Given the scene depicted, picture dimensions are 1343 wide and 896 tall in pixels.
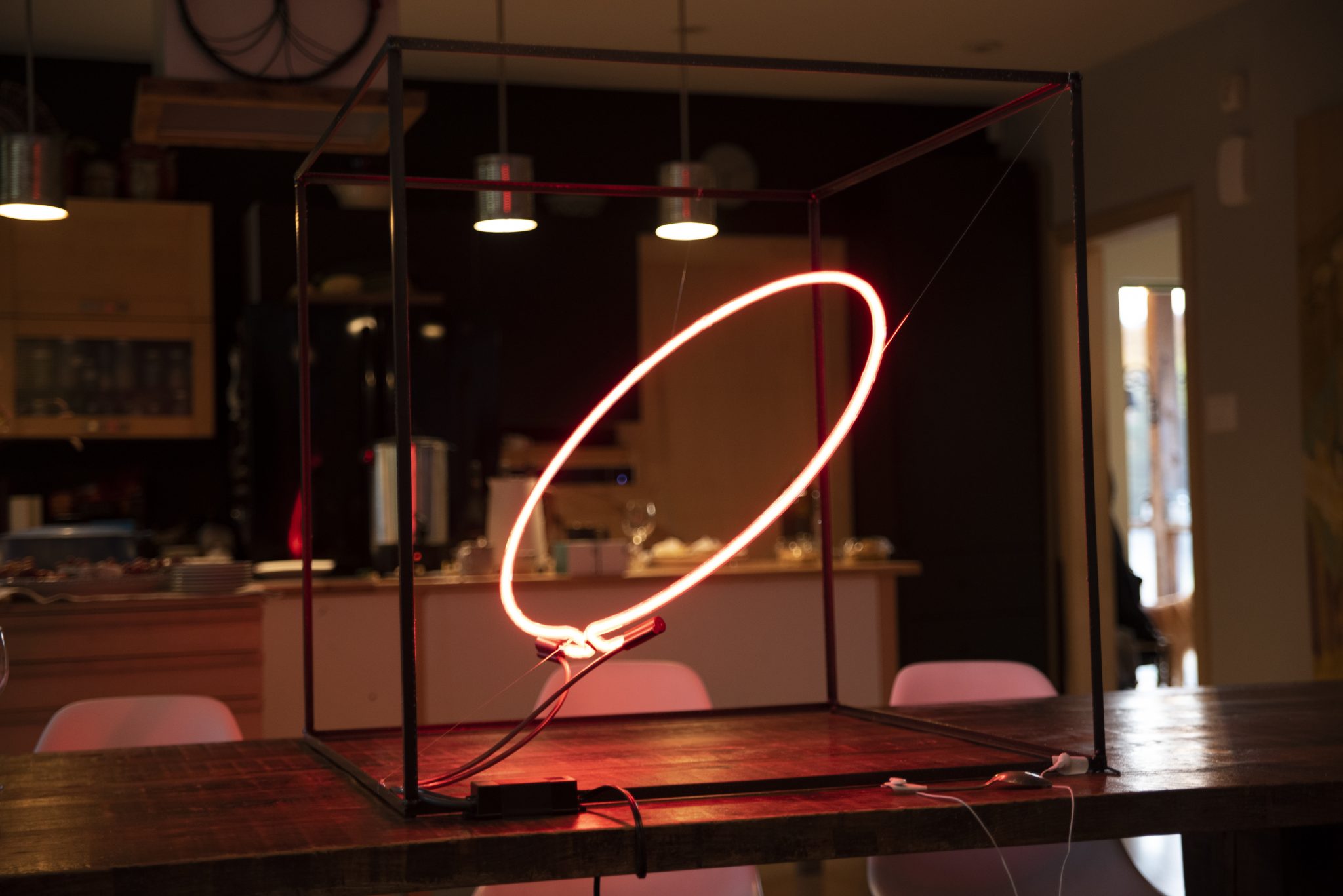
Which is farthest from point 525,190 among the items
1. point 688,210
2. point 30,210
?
point 30,210

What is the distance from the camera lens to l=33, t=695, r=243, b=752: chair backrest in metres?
2.43

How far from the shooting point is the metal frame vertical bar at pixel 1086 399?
1530 millimetres

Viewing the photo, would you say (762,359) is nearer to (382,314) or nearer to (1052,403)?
(1052,403)

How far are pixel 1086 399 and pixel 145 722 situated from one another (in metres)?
1.67

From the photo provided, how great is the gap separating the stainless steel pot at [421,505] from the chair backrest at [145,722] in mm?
1909

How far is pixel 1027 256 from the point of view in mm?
6410

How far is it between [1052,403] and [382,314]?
291 centimetres

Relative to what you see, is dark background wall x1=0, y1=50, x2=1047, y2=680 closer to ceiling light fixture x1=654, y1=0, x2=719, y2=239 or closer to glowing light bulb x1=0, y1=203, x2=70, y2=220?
glowing light bulb x1=0, y1=203, x2=70, y2=220

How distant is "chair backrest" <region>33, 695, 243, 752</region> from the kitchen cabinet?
10.4ft

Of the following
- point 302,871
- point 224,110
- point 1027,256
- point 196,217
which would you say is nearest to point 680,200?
point 302,871

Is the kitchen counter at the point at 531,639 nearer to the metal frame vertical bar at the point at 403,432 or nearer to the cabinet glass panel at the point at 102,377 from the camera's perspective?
the cabinet glass panel at the point at 102,377

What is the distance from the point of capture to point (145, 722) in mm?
2453

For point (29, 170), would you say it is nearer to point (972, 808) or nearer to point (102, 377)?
point (972, 808)

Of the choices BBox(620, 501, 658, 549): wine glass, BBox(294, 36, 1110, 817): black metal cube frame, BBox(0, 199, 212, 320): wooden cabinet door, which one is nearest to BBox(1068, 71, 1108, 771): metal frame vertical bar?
BBox(294, 36, 1110, 817): black metal cube frame
